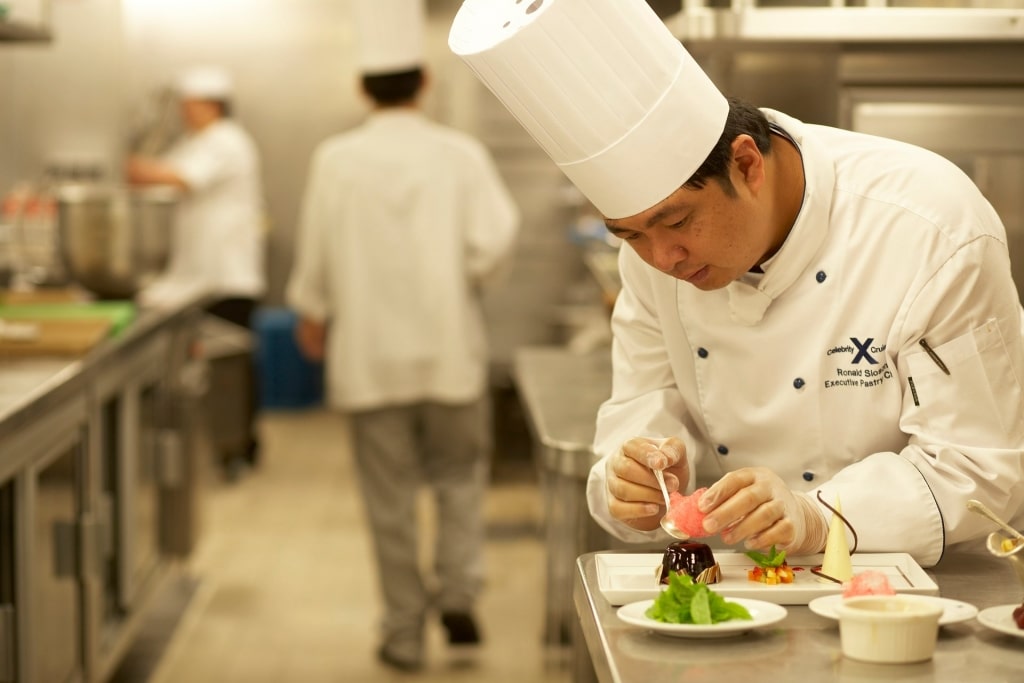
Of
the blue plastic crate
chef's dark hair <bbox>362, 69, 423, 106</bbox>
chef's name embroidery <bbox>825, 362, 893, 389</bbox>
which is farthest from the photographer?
the blue plastic crate

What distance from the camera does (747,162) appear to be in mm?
1617

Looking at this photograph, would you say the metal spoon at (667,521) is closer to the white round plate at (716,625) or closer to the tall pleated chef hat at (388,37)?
Result: the white round plate at (716,625)

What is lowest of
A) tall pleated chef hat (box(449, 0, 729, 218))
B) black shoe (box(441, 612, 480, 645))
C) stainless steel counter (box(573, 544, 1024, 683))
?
black shoe (box(441, 612, 480, 645))

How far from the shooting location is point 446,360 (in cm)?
373

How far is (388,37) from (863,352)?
2.31 metres

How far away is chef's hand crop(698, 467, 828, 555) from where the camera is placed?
1.42 meters

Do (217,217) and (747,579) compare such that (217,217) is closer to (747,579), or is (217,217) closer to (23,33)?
(23,33)

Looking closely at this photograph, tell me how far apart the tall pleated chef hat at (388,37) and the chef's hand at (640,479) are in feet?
7.59

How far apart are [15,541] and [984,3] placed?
204cm

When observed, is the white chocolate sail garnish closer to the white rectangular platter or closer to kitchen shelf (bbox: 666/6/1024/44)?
the white rectangular platter

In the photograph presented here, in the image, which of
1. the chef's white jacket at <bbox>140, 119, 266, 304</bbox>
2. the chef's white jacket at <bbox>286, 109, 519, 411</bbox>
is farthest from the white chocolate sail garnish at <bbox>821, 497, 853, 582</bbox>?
the chef's white jacket at <bbox>140, 119, 266, 304</bbox>

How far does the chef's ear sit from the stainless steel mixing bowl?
2.38m

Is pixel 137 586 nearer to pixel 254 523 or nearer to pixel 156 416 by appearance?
pixel 156 416

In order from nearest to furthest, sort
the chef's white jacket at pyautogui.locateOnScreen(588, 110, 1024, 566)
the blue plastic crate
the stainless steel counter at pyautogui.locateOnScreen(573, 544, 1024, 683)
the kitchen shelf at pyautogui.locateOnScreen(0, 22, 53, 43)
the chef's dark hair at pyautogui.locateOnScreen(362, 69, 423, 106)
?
the stainless steel counter at pyautogui.locateOnScreen(573, 544, 1024, 683) < the chef's white jacket at pyautogui.locateOnScreen(588, 110, 1024, 566) < the kitchen shelf at pyautogui.locateOnScreen(0, 22, 53, 43) < the chef's dark hair at pyautogui.locateOnScreen(362, 69, 423, 106) < the blue plastic crate
